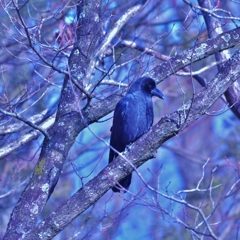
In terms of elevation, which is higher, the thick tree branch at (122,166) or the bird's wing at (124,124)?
the bird's wing at (124,124)

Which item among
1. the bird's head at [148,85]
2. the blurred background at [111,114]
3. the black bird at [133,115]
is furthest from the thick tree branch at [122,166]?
the black bird at [133,115]

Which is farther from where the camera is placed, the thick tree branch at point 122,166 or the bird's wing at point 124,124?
the bird's wing at point 124,124

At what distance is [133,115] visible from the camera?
6.21m

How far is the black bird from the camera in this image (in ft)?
20.1

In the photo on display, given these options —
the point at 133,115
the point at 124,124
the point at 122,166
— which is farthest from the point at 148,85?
the point at 122,166

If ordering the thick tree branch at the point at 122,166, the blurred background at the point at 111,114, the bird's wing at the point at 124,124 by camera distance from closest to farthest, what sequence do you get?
the thick tree branch at the point at 122,166
the blurred background at the point at 111,114
the bird's wing at the point at 124,124

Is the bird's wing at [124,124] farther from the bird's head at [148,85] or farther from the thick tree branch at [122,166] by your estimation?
the thick tree branch at [122,166]

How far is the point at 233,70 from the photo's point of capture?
4.80 meters

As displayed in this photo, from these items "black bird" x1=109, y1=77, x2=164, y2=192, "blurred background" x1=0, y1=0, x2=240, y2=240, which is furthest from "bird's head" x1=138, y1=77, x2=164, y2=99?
"blurred background" x1=0, y1=0, x2=240, y2=240

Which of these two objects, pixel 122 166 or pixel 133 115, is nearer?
pixel 122 166

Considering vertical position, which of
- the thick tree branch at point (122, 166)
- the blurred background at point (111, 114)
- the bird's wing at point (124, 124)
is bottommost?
the thick tree branch at point (122, 166)

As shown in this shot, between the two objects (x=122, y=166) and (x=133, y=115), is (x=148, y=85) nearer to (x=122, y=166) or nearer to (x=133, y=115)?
(x=133, y=115)

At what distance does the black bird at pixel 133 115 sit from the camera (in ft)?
20.1

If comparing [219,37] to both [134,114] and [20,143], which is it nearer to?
[134,114]
